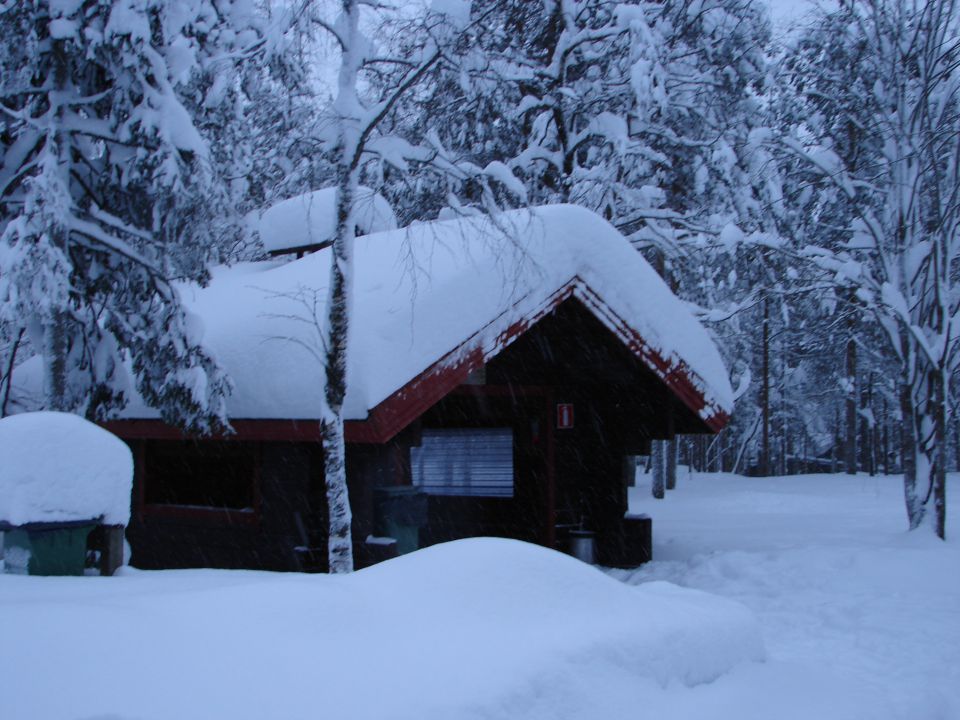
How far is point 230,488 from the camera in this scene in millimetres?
12617

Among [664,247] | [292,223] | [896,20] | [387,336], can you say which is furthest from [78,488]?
[664,247]

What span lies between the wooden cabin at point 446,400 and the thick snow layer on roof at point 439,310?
0.02 metres

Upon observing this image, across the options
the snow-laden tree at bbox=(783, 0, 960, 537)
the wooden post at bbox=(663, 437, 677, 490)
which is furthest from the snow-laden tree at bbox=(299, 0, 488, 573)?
the wooden post at bbox=(663, 437, 677, 490)

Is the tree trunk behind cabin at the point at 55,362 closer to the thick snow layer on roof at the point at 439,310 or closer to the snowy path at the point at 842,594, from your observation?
the thick snow layer on roof at the point at 439,310

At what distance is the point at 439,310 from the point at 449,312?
0.34ft

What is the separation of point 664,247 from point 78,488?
13.9 m

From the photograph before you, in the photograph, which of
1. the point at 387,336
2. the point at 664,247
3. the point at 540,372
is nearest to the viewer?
the point at 387,336

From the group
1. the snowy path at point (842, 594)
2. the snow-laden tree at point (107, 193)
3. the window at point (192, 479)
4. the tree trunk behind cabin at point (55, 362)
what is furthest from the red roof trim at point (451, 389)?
the snowy path at point (842, 594)

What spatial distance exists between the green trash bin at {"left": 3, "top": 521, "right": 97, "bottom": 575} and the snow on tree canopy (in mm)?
2865

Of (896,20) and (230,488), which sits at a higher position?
(896,20)

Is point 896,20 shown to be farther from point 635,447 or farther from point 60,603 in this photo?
point 60,603

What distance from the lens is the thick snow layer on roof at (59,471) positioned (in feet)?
16.2

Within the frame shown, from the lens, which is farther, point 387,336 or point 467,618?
point 387,336

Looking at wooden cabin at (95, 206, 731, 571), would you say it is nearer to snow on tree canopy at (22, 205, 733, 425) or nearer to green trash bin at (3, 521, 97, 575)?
snow on tree canopy at (22, 205, 733, 425)
